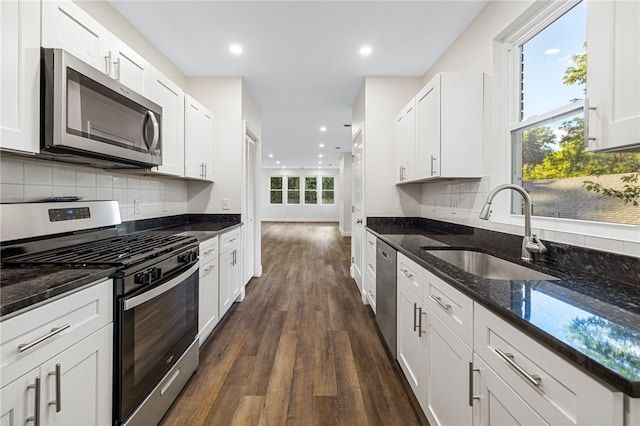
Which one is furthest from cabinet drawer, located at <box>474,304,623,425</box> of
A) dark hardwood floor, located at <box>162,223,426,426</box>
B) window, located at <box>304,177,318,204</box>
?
window, located at <box>304,177,318,204</box>

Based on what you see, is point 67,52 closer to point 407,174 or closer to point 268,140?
point 407,174

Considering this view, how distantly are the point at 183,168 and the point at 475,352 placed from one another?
259 centimetres

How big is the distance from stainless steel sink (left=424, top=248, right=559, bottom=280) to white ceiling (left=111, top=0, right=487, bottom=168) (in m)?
1.89

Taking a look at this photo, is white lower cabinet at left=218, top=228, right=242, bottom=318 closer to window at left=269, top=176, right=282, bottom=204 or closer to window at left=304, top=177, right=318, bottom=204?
window at left=304, top=177, right=318, bottom=204

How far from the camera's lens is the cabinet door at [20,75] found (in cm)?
108

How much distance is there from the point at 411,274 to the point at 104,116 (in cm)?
198

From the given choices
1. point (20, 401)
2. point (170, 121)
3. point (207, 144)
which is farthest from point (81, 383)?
point (207, 144)

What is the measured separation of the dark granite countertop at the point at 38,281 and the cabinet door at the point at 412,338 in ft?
5.08

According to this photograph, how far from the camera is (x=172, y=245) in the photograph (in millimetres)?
1787

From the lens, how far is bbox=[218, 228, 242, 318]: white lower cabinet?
2715 mm

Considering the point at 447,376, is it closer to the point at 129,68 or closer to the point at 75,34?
the point at 75,34

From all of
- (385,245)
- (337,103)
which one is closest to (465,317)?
(385,245)

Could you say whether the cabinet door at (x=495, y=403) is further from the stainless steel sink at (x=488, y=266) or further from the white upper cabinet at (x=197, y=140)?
the white upper cabinet at (x=197, y=140)

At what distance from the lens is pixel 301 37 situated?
8.56ft
